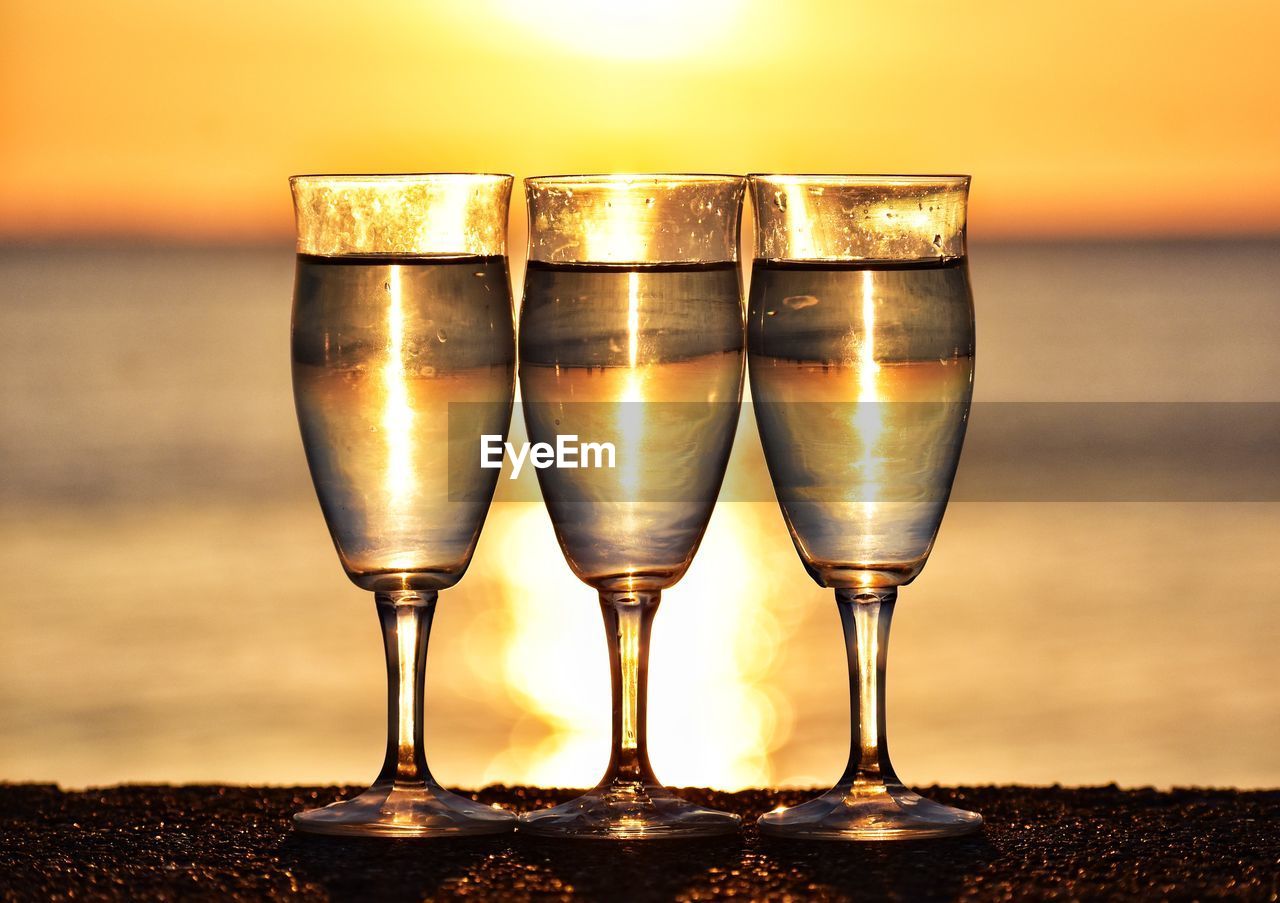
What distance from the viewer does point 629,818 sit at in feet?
6.89

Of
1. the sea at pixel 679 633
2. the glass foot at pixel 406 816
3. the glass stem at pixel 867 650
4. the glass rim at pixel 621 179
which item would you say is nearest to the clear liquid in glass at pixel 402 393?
the glass rim at pixel 621 179

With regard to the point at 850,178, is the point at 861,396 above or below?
below

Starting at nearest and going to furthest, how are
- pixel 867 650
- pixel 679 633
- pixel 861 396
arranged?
pixel 861 396, pixel 867 650, pixel 679 633

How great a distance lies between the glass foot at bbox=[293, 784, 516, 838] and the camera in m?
2.09

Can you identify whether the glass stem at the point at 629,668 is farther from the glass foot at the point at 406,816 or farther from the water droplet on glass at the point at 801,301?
the water droplet on glass at the point at 801,301

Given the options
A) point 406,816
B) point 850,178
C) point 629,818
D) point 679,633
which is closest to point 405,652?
point 406,816

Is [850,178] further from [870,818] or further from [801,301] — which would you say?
[870,818]

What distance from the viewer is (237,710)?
7.68 meters

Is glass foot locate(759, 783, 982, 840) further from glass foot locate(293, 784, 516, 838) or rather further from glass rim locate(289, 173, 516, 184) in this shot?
glass rim locate(289, 173, 516, 184)

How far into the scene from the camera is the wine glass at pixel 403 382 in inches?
79.5

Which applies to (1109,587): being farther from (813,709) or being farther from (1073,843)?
(1073,843)

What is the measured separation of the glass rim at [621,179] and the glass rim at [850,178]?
4 cm

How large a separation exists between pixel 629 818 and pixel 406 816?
0.76ft

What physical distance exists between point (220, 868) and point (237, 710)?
5.86 metres
